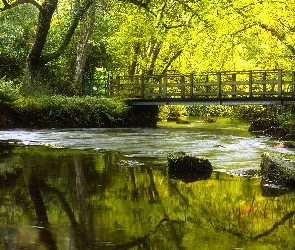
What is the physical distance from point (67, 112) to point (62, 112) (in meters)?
0.22

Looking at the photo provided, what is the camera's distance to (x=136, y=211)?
6.07 m

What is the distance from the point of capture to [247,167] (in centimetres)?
1031

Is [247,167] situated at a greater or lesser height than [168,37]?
lesser

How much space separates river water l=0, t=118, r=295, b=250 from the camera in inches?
193

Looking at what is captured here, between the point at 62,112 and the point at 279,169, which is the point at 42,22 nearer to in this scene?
the point at 62,112

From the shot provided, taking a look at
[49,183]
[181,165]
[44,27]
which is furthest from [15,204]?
[44,27]

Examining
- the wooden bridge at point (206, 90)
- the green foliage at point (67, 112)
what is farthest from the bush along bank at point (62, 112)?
the wooden bridge at point (206, 90)

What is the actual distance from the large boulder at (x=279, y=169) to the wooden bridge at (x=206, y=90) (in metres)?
16.4

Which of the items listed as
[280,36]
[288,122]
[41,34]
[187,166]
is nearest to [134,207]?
[187,166]

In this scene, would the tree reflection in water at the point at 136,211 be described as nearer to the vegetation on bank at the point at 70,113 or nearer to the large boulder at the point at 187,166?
the large boulder at the point at 187,166

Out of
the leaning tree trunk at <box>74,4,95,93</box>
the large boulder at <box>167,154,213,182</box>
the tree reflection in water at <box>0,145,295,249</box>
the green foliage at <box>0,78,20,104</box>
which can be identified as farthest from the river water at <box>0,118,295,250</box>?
the leaning tree trunk at <box>74,4,95,93</box>

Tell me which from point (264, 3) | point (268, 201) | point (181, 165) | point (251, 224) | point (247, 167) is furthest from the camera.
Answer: point (264, 3)

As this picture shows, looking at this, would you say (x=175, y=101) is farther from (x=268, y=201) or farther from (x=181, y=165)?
(x=268, y=201)

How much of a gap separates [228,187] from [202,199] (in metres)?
1.12
